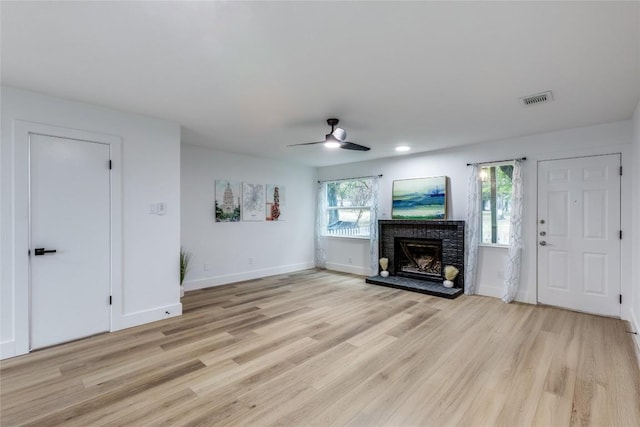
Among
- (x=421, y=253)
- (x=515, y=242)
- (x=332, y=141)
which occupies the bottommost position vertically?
(x=421, y=253)

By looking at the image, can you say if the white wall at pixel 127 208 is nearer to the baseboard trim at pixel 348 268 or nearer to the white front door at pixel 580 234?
the baseboard trim at pixel 348 268

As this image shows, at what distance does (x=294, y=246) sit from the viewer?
22.4ft

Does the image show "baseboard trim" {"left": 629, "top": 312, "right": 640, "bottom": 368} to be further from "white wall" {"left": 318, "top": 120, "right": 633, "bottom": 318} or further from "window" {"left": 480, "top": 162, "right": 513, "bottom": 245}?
"window" {"left": 480, "top": 162, "right": 513, "bottom": 245}

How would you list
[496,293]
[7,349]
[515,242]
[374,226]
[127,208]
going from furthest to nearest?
[374,226] < [496,293] < [515,242] < [127,208] < [7,349]

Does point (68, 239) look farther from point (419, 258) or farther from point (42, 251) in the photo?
point (419, 258)

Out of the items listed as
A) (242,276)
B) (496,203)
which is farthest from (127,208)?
(496,203)

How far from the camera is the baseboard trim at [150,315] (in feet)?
11.3

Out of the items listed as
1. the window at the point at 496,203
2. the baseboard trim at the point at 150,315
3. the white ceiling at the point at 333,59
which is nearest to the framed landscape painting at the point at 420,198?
the window at the point at 496,203

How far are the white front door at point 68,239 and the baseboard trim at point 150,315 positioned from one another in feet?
0.67

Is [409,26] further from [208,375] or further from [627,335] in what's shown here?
[627,335]

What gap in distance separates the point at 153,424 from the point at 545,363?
3176 millimetres

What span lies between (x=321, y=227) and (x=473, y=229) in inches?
132

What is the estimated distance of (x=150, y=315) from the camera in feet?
11.9

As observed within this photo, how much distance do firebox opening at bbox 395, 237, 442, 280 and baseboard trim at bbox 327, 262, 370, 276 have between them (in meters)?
0.83
